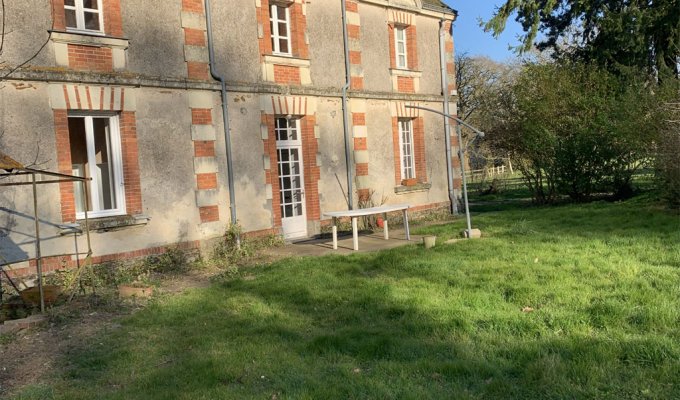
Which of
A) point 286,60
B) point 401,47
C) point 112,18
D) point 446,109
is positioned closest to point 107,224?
point 112,18

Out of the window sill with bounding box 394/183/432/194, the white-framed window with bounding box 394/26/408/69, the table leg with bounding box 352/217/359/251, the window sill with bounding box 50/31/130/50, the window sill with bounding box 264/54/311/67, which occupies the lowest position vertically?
the table leg with bounding box 352/217/359/251

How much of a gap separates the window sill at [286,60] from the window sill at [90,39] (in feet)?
10.0

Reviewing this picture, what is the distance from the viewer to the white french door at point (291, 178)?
Result: 1225 cm

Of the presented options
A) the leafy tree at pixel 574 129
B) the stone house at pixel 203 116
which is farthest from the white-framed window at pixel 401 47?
the leafy tree at pixel 574 129

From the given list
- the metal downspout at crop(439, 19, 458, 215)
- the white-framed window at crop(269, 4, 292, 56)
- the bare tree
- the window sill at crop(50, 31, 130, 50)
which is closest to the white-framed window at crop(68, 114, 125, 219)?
the window sill at crop(50, 31, 130, 50)

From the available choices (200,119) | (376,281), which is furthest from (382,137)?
(376,281)

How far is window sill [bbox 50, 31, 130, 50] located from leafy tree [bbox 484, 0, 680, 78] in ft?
40.9

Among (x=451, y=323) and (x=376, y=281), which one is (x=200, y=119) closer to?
(x=376, y=281)

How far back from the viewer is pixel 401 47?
49.7 feet

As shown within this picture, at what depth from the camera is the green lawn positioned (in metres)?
4.12

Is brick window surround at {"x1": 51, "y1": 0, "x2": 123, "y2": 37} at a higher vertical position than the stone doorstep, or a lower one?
higher

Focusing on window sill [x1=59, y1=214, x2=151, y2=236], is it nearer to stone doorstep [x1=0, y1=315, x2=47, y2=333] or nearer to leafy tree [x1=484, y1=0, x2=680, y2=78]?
stone doorstep [x1=0, y1=315, x2=47, y2=333]

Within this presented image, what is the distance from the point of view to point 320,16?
1274 cm

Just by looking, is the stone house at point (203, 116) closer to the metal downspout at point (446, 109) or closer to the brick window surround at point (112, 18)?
the brick window surround at point (112, 18)
